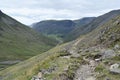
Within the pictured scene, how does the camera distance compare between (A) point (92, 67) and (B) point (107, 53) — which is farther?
(B) point (107, 53)

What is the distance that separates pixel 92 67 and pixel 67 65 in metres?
3.00

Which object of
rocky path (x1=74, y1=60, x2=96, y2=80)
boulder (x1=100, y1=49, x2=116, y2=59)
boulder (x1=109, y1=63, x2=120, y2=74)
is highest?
boulder (x1=100, y1=49, x2=116, y2=59)

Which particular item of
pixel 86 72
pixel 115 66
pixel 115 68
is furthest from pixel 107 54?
pixel 115 68

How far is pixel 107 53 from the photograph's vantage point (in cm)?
3731

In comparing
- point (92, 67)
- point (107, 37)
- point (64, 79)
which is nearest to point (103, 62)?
point (92, 67)

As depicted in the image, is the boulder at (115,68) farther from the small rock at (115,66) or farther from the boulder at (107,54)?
the boulder at (107,54)

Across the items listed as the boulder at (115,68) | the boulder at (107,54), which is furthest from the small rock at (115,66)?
the boulder at (107,54)

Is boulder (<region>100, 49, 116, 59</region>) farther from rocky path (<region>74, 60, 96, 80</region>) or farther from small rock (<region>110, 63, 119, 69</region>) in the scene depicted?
small rock (<region>110, 63, 119, 69</region>)

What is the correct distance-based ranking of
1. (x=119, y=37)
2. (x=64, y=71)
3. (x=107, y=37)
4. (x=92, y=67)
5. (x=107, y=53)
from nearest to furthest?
(x=64, y=71)
(x=92, y=67)
(x=107, y=53)
(x=119, y=37)
(x=107, y=37)

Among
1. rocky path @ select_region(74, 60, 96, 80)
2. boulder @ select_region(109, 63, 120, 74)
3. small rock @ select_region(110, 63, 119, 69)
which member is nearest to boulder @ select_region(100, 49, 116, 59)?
rocky path @ select_region(74, 60, 96, 80)

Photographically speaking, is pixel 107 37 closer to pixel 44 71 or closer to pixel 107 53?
pixel 107 53

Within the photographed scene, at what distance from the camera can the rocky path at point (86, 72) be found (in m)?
28.9

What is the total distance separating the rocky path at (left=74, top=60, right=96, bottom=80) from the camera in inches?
1136

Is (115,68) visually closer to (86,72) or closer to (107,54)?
(86,72)
